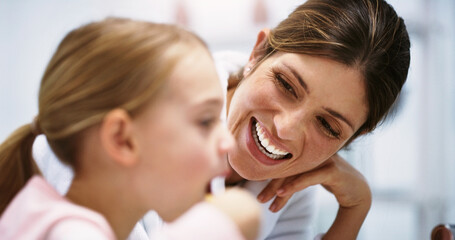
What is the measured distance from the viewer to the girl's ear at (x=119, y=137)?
0.43 metres

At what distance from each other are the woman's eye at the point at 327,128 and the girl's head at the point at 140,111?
375 mm

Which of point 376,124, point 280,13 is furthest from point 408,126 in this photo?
point 376,124

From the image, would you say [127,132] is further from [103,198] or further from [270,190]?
[270,190]

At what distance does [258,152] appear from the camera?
849 millimetres

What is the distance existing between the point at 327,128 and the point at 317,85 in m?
0.11

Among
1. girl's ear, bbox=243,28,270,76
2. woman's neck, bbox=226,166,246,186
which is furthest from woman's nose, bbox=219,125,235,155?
woman's neck, bbox=226,166,246,186

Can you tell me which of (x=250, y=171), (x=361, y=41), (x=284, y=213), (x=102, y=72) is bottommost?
(x=284, y=213)

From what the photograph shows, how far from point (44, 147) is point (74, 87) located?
0.35 meters

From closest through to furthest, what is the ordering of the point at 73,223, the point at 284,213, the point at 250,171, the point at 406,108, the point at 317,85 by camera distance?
the point at 73,223, the point at 317,85, the point at 250,171, the point at 284,213, the point at 406,108

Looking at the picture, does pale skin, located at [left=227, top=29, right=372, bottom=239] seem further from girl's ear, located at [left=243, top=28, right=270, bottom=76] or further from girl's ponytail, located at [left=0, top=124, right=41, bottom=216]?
girl's ponytail, located at [left=0, top=124, right=41, bottom=216]

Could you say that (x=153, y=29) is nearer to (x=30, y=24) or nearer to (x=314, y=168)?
(x=314, y=168)

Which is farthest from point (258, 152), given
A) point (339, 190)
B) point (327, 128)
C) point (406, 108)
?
point (406, 108)

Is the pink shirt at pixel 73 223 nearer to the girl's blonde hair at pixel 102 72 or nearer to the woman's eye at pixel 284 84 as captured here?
the girl's blonde hair at pixel 102 72

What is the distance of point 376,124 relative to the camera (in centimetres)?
92
